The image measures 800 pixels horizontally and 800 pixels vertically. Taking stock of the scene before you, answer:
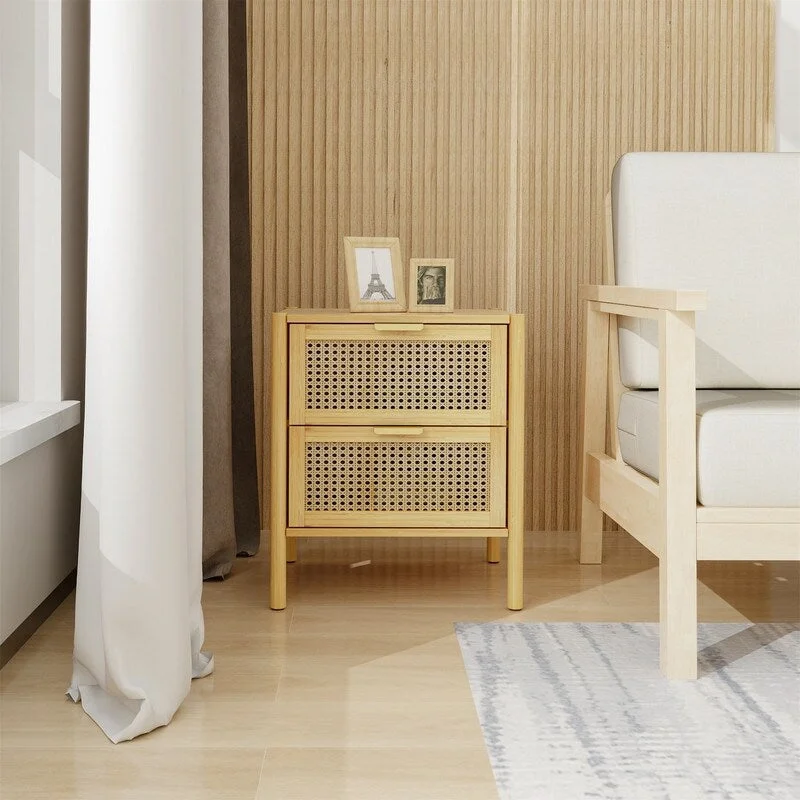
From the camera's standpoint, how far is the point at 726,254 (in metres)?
2.41

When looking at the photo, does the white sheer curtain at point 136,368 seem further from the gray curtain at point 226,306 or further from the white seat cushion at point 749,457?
the white seat cushion at point 749,457

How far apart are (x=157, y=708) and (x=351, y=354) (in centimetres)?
93

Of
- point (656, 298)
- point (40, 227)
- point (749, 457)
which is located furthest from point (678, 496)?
point (40, 227)

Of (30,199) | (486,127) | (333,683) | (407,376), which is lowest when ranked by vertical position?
(333,683)

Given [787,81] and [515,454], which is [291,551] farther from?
[787,81]

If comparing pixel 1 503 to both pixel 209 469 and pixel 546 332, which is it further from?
pixel 546 332

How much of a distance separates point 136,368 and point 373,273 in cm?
88

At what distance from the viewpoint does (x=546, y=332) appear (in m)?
2.96

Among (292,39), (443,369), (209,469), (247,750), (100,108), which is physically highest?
(292,39)

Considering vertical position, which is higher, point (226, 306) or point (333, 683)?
point (226, 306)

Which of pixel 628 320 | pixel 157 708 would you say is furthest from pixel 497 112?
pixel 157 708

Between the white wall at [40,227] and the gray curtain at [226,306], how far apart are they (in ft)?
0.99

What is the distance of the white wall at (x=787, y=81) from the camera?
9.66 ft

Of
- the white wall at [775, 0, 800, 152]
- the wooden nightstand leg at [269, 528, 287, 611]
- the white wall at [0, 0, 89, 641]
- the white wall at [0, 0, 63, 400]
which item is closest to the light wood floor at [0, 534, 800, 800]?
the wooden nightstand leg at [269, 528, 287, 611]
